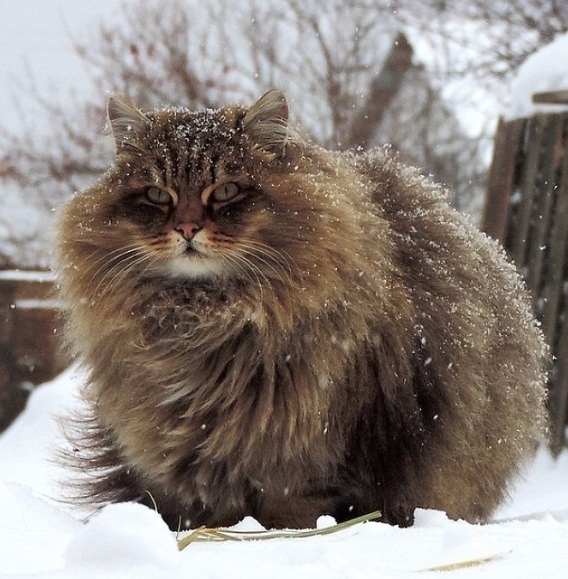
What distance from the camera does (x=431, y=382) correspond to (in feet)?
9.45

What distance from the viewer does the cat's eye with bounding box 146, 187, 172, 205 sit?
2758 mm

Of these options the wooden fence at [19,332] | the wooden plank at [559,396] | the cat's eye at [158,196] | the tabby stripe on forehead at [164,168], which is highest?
the tabby stripe on forehead at [164,168]

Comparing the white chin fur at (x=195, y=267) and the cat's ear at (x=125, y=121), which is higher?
the cat's ear at (x=125, y=121)

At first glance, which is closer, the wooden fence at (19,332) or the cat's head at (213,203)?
the cat's head at (213,203)

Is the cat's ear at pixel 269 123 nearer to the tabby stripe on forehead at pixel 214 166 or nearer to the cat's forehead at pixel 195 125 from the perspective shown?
the cat's forehead at pixel 195 125

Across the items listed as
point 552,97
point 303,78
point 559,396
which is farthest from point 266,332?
point 303,78

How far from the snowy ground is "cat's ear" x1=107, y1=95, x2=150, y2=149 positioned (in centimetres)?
120

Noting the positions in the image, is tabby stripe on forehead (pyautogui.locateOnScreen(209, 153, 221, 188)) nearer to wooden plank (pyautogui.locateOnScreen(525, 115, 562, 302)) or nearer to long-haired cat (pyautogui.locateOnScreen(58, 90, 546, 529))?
long-haired cat (pyautogui.locateOnScreen(58, 90, 546, 529))

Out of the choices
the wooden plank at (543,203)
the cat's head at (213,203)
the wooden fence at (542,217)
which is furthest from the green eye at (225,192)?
the wooden plank at (543,203)

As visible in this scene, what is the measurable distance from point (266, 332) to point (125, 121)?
2.84 ft

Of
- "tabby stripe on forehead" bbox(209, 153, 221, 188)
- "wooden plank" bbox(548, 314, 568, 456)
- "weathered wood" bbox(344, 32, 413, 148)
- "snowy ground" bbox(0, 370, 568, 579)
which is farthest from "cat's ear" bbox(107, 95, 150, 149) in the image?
"weathered wood" bbox(344, 32, 413, 148)

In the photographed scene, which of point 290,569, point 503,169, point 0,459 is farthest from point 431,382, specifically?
point 0,459

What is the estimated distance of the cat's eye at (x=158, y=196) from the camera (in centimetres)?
276

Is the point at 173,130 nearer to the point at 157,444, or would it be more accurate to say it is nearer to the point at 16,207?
the point at 157,444
